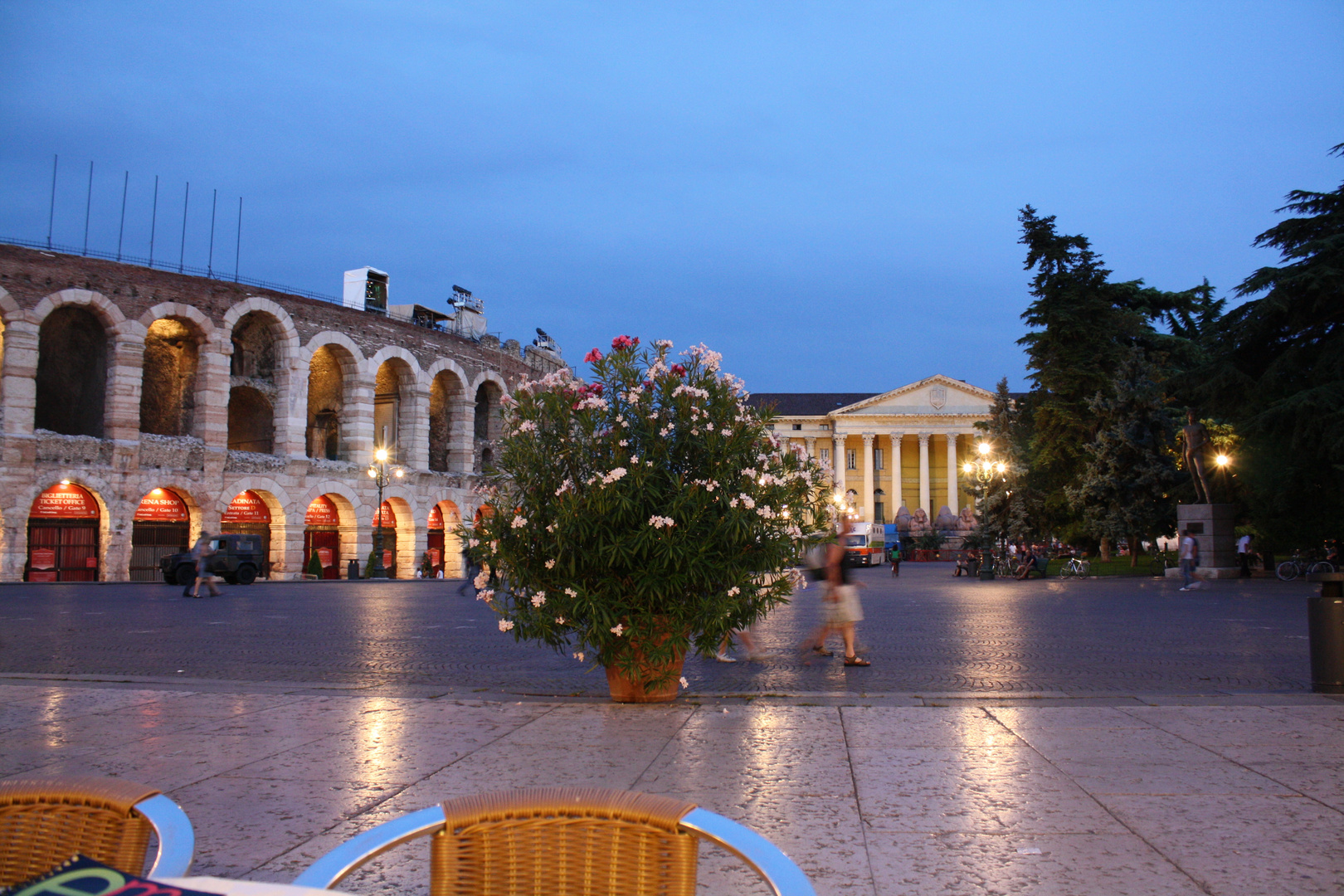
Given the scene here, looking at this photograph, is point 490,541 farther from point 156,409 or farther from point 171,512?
point 156,409

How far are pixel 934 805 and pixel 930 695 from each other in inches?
159

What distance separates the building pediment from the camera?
102 metres

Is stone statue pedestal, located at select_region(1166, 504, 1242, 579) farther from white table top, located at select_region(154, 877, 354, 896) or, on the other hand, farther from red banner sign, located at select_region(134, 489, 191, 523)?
red banner sign, located at select_region(134, 489, 191, 523)

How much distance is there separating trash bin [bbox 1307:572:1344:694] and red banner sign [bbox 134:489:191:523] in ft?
124

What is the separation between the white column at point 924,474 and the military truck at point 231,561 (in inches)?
3027

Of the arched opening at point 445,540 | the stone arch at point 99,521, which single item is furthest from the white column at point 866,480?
the stone arch at point 99,521

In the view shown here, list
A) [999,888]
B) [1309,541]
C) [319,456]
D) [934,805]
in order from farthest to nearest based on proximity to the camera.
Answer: [319,456] < [1309,541] < [934,805] < [999,888]

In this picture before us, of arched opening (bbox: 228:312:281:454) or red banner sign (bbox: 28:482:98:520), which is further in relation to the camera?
arched opening (bbox: 228:312:281:454)

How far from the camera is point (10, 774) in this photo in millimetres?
5523

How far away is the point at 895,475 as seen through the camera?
103 meters

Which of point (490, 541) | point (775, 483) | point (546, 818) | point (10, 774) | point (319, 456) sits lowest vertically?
point (10, 774)

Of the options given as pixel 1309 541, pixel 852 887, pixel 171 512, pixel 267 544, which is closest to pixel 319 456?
pixel 267 544

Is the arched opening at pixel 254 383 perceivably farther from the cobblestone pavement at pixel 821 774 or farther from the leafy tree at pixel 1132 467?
the cobblestone pavement at pixel 821 774

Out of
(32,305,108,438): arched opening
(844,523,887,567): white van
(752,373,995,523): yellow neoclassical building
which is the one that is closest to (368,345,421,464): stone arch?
(32,305,108,438): arched opening
